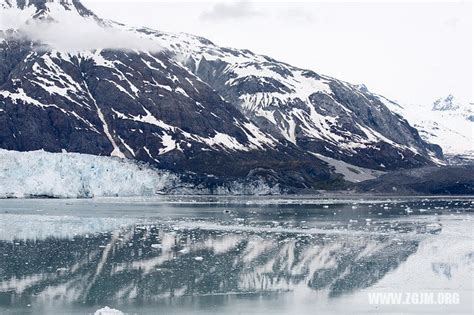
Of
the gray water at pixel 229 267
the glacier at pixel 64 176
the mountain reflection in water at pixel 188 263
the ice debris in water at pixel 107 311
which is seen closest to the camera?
the ice debris in water at pixel 107 311

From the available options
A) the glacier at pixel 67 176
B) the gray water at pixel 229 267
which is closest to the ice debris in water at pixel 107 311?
the gray water at pixel 229 267

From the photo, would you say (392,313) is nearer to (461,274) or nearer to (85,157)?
(461,274)

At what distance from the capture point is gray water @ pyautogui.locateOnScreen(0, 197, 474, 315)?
32.9 meters

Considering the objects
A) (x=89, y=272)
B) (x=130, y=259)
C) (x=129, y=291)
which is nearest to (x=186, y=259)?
(x=130, y=259)

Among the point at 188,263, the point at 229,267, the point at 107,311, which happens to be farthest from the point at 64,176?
the point at 107,311

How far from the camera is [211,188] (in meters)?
197

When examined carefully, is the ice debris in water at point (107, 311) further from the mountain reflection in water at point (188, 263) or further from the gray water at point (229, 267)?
the mountain reflection in water at point (188, 263)

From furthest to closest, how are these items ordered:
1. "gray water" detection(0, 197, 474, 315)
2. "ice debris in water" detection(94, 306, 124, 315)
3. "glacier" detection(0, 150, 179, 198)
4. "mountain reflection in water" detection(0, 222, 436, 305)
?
"glacier" detection(0, 150, 179, 198) < "mountain reflection in water" detection(0, 222, 436, 305) < "gray water" detection(0, 197, 474, 315) < "ice debris in water" detection(94, 306, 124, 315)

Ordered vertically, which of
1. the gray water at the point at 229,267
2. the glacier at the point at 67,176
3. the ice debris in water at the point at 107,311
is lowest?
the gray water at the point at 229,267

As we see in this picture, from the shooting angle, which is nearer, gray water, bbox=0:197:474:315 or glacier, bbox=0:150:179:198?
gray water, bbox=0:197:474:315

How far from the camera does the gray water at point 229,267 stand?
32.9m

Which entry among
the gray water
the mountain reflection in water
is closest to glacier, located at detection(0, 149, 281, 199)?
the gray water

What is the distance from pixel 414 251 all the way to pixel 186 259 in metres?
17.5

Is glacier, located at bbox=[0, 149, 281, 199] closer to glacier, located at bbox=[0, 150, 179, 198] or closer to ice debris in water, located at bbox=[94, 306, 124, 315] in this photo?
glacier, located at bbox=[0, 150, 179, 198]
